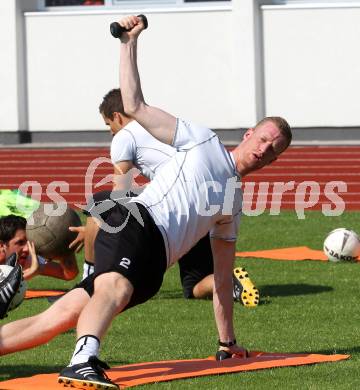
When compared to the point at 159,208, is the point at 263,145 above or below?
above

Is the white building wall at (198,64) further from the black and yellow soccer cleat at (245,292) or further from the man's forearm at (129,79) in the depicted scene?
the man's forearm at (129,79)

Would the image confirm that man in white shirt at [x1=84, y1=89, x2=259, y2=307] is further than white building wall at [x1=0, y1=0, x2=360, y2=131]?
No

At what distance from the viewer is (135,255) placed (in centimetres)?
759

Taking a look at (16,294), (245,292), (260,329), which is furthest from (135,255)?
(245,292)

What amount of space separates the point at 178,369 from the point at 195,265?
362 cm

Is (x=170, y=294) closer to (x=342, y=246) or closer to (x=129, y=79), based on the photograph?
(x=342, y=246)

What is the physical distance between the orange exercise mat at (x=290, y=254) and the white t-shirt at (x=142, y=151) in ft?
12.3

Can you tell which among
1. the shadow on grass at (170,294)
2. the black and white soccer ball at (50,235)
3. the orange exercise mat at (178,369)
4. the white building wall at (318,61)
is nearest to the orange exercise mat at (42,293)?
the black and white soccer ball at (50,235)

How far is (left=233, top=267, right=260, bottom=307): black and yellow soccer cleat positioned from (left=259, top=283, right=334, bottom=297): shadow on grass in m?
0.53

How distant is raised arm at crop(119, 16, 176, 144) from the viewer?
7.48m

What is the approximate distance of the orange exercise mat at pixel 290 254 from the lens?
561 inches

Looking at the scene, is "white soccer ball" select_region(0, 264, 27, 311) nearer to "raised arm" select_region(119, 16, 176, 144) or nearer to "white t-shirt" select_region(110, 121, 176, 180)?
"raised arm" select_region(119, 16, 176, 144)

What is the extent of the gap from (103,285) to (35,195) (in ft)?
46.6

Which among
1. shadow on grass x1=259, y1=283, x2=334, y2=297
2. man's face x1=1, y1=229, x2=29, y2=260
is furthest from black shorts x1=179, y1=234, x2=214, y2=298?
man's face x1=1, y1=229, x2=29, y2=260
